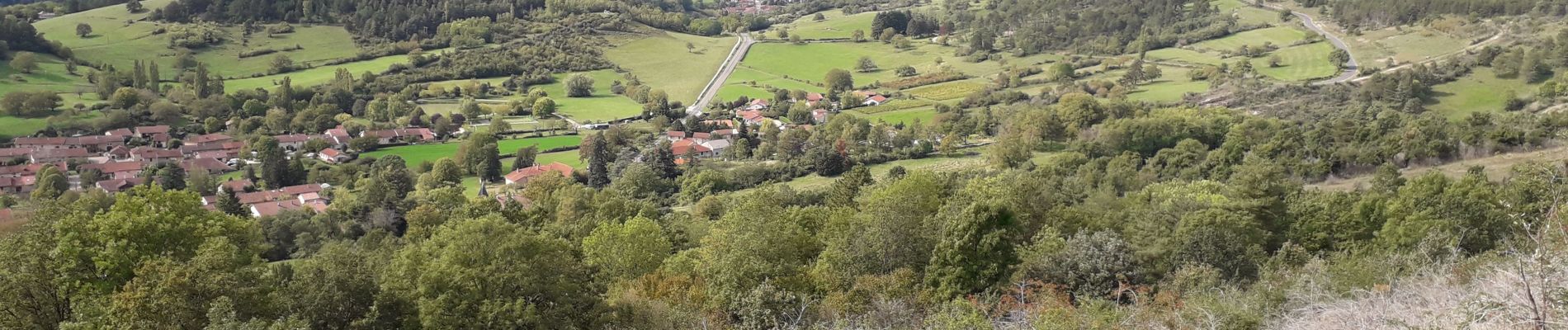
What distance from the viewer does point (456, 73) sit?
78.4 meters

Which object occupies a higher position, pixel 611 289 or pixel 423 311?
pixel 423 311

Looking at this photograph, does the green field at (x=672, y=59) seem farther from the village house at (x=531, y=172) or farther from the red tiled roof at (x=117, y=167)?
the red tiled roof at (x=117, y=167)

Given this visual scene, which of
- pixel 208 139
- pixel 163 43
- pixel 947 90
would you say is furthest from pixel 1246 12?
pixel 163 43

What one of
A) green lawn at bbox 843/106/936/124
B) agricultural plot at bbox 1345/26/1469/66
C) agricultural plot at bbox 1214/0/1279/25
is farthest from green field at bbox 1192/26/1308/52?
green lawn at bbox 843/106/936/124

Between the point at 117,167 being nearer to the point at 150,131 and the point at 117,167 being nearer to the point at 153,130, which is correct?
the point at 150,131

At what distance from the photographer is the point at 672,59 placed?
89562 mm

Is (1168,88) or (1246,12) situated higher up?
(1246,12)

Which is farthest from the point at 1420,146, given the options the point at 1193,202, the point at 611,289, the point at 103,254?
the point at 103,254

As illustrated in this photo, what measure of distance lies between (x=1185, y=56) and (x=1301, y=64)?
38.3 ft

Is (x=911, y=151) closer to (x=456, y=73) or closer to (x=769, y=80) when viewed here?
(x=769, y=80)

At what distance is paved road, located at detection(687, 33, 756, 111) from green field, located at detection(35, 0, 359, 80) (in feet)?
→ 106

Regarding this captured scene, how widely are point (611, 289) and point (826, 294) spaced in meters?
4.59

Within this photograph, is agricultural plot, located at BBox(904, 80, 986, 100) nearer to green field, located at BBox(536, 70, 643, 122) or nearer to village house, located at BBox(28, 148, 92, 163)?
green field, located at BBox(536, 70, 643, 122)

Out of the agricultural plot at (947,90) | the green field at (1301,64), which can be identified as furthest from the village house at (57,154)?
the green field at (1301,64)
